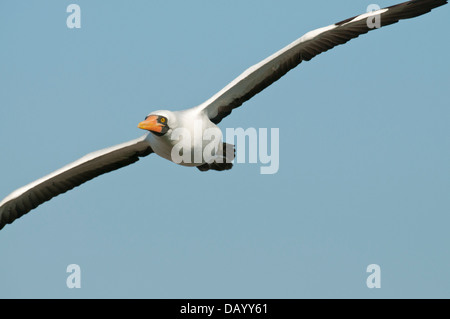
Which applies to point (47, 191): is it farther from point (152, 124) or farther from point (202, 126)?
point (202, 126)

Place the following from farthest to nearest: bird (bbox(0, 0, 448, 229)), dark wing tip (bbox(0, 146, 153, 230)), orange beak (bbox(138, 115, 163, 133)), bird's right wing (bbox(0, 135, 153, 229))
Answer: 1. dark wing tip (bbox(0, 146, 153, 230))
2. bird's right wing (bbox(0, 135, 153, 229))
3. bird (bbox(0, 0, 448, 229))
4. orange beak (bbox(138, 115, 163, 133))

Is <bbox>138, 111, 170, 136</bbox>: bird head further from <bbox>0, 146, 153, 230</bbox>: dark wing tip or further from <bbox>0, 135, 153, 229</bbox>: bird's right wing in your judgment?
<bbox>0, 146, 153, 230</bbox>: dark wing tip

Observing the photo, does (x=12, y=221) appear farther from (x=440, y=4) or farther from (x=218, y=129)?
(x=440, y=4)

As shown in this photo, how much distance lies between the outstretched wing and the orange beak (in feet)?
3.83

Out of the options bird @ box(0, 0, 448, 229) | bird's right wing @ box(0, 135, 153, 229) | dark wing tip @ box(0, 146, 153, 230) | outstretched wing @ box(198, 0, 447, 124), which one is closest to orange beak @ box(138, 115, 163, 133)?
bird @ box(0, 0, 448, 229)

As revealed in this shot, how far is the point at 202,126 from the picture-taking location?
48.8ft

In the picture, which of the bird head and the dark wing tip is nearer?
the bird head

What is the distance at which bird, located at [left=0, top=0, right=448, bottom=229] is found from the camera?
14.4 meters

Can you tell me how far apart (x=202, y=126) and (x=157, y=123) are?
1019 mm

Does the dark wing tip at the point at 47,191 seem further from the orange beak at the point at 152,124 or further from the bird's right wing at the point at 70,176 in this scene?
the orange beak at the point at 152,124

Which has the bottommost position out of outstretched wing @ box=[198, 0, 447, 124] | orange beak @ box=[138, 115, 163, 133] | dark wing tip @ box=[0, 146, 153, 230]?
dark wing tip @ box=[0, 146, 153, 230]

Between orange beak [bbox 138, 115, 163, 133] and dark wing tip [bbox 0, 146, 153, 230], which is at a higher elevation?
orange beak [bbox 138, 115, 163, 133]

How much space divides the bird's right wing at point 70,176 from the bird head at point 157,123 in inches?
60.5

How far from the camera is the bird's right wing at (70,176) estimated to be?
15820 mm
